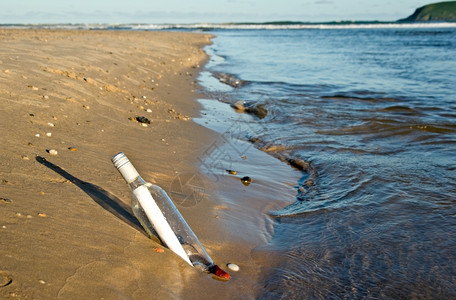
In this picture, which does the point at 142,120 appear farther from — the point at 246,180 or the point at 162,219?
the point at 162,219

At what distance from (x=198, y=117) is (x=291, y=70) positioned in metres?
9.17

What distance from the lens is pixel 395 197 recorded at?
160 inches

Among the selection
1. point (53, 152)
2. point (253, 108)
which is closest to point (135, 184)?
point (53, 152)

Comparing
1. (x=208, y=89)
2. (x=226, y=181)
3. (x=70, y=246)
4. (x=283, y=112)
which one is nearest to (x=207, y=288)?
(x=70, y=246)

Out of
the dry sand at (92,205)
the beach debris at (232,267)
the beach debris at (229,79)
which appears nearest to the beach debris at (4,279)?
the dry sand at (92,205)

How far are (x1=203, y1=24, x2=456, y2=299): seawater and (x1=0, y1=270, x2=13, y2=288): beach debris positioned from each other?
54.7 inches

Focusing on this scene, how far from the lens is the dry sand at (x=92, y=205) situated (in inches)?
78.1

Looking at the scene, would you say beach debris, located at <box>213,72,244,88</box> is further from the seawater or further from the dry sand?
the dry sand

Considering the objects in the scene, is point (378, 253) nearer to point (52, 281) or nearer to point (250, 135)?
point (52, 281)

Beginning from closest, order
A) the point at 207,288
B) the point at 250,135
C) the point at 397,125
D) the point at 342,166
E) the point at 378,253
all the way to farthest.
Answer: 1. the point at 207,288
2. the point at 378,253
3. the point at 342,166
4. the point at 250,135
5. the point at 397,125

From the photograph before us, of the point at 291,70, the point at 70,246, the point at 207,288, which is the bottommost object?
the point at 291,70

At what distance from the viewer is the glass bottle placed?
7.04 feet

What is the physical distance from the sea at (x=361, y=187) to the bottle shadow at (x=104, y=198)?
3.13ft

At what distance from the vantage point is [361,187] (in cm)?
434
